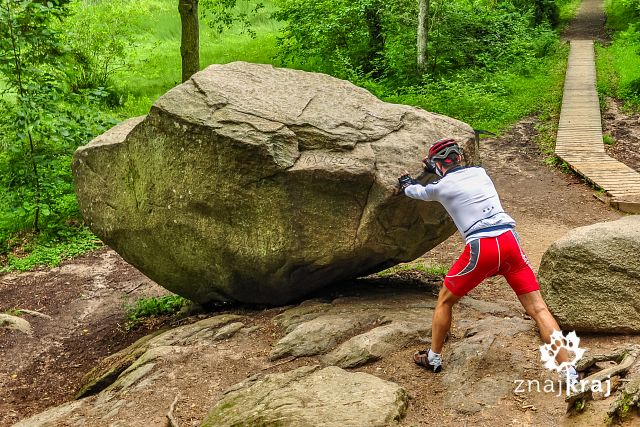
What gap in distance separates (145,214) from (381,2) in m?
15.1

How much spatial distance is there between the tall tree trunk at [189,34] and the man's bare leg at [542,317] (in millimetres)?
11471

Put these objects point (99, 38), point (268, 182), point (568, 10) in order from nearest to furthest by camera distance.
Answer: point (268, 182), point (99, 38), point (568, 10)

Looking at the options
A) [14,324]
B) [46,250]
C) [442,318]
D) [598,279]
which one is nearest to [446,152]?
[442,318]

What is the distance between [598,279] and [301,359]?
280 centimetres

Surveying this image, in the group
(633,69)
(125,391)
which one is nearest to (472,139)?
(125,391)

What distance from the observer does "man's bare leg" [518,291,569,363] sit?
5.27m

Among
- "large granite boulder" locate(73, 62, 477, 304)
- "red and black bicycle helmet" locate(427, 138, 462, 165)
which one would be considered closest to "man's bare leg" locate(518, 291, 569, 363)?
"red and black bicycle helmet" locate(427, 138, 462, 165)

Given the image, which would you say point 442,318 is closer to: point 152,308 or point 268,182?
point 268,182

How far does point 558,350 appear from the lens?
5238mm

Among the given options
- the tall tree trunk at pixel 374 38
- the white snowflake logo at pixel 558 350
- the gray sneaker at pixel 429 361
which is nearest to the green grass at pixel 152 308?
the gray sneaker at pixel 429 361

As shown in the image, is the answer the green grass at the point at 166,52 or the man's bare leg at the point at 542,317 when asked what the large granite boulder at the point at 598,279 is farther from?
the green grass at the point at 166,52

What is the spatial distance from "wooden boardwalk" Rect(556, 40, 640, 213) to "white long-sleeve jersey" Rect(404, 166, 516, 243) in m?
6.74

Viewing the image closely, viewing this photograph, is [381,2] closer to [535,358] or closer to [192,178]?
[192,178]

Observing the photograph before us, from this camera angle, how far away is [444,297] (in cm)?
561
